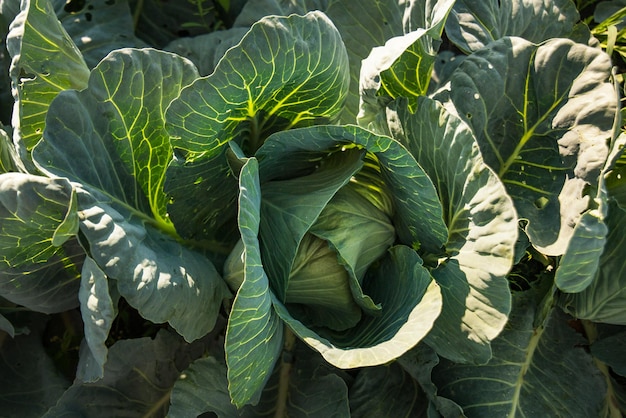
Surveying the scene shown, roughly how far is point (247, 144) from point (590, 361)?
2.79ft

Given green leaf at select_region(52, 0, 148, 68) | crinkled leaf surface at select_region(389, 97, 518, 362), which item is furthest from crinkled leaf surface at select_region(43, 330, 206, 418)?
green leaf at select_region(52, 0, 148, 68)

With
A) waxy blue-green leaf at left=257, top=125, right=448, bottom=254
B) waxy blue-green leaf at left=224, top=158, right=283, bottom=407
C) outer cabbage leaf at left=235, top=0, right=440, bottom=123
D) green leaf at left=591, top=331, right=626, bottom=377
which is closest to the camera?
waxy blue-green leaf at left=224, top=158, right=283, bottom=407

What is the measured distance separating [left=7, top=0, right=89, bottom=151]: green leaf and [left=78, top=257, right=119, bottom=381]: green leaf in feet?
0.97

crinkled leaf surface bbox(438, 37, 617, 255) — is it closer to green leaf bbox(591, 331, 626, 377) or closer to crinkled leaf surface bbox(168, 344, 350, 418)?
green leaf bbox(591, 331, 626, 377)

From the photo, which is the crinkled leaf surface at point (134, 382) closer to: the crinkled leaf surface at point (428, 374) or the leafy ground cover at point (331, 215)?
the leafy ground cover at point (331, 215)

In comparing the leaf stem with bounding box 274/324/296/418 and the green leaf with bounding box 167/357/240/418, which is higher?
the green leaf with bounding box 167/357/240/418

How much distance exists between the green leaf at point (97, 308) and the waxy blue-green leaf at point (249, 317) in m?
0.22

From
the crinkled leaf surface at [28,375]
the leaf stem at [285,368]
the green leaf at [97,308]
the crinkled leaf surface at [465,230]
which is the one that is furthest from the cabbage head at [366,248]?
the crinkled leaf surface at [28,375]

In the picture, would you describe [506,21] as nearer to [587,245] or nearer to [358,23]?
[358,23]

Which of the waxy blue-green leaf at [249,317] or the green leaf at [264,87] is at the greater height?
the green leaf at [264,87]

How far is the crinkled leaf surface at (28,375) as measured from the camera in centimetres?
156

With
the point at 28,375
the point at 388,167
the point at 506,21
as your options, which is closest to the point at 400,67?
the point at 388,167

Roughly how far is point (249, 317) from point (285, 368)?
1.50 feet

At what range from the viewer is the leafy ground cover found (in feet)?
3.59
